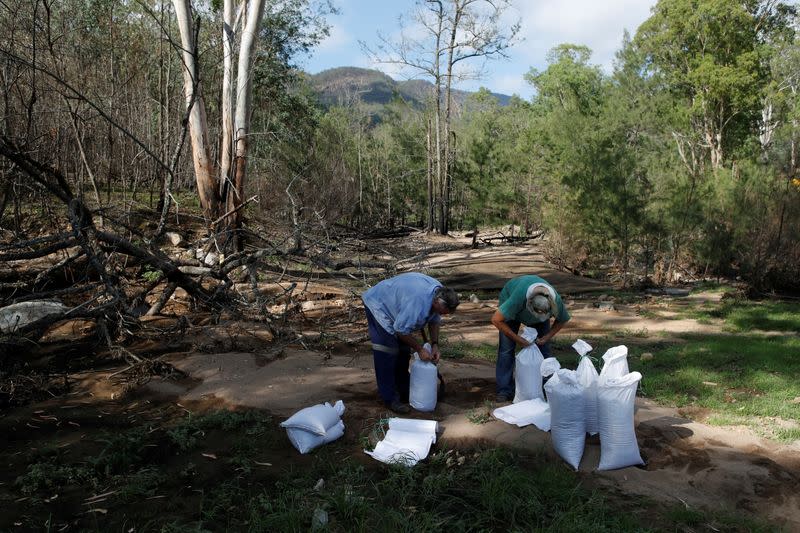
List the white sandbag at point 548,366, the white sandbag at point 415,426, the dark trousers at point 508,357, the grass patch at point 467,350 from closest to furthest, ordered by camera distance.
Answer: the white sandbag at point 415,426 → the white sandbag at point 548,366 → the dark trousers at point 508,357 → the grass patch at point 467,350

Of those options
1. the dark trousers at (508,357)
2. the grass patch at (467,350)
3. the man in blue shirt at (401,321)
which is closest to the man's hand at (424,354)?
the man in blue shirt at (401,321)

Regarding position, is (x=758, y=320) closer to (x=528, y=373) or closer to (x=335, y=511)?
(x=528, y=373)

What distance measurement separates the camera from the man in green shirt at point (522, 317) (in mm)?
4523

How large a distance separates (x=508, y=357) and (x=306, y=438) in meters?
1.83

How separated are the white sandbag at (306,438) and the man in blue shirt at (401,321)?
70 centimetres

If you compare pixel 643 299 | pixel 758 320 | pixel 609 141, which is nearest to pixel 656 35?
pixel 609 141

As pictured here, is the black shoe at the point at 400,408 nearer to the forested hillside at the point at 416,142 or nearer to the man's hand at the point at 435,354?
the man's hand at the point at 435,354

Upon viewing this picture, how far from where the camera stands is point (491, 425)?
168 inches

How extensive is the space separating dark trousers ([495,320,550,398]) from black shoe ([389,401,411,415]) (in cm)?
86

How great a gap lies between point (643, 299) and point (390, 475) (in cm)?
988

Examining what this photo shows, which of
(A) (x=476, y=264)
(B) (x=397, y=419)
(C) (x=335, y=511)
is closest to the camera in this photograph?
(C) (x=335, y=511)

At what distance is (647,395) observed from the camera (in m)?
5.49

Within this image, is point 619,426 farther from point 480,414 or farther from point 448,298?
point 448,298

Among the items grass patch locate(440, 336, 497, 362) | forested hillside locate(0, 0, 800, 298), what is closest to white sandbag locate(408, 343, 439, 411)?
grass patch locate(440, 336, 497, 362)
